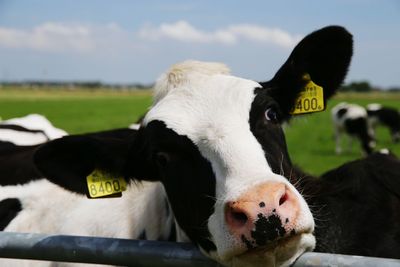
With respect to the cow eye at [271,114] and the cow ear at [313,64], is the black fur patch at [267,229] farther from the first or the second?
the cow ear at [313,64]

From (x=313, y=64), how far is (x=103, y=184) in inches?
61.0

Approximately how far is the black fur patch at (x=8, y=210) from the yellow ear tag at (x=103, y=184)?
1.05 meters

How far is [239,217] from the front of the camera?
7.04 feet

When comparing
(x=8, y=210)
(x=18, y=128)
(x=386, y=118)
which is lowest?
(x=386, y=118)

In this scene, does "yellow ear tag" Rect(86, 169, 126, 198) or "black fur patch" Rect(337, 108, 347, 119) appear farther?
"black fur patch" Rect(337, 108, 347, 119)

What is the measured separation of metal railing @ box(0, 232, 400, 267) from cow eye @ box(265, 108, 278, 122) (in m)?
1.01

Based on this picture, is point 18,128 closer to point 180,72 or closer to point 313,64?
point 180,72

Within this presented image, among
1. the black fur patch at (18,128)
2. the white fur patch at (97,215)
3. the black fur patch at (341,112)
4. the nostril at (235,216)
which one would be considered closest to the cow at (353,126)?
the black fur patch at (341,112)

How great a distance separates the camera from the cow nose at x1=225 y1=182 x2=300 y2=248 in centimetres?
207

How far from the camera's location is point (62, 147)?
317 cm

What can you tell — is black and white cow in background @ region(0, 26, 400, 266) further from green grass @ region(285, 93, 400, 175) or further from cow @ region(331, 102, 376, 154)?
cow @ region(331, 102, 376, 154)

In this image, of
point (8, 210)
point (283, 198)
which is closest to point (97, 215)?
point (8, 210)

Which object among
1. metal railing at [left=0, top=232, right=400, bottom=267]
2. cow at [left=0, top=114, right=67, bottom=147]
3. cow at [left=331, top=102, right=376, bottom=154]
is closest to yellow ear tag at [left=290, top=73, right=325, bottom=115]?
metal railing at [left=0, top=232, right=400, bottom=267]

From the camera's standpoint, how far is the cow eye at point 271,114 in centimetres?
292
